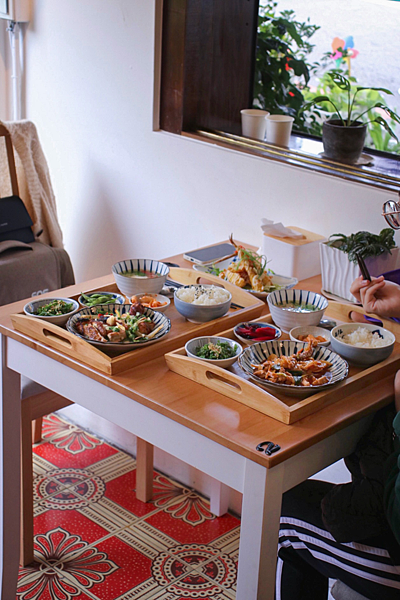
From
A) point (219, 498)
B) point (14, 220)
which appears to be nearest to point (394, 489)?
point (219, 498)

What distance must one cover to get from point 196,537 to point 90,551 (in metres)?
0.32

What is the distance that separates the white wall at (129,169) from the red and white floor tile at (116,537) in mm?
805

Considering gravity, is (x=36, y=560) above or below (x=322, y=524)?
below

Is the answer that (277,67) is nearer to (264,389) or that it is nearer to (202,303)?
(202,303)

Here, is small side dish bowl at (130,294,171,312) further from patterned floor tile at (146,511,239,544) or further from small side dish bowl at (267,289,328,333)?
patterned floor tile at (146,511,239,544)

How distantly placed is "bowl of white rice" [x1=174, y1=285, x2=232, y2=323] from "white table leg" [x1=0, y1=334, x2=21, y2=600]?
0.40 m

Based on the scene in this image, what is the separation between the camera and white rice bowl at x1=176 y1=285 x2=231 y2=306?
1466mm

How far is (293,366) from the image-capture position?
4.07 feet

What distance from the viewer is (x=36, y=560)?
6.25 feet

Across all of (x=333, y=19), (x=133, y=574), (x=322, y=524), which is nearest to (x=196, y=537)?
(x=133, y=574)

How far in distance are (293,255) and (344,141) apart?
434 millimetres

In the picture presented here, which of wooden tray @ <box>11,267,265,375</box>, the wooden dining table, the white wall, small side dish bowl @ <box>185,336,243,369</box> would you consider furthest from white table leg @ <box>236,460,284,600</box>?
the white wall

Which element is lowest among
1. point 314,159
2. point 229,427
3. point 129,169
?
point 229,427

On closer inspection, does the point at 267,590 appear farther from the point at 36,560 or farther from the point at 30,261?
the point at 30,261
